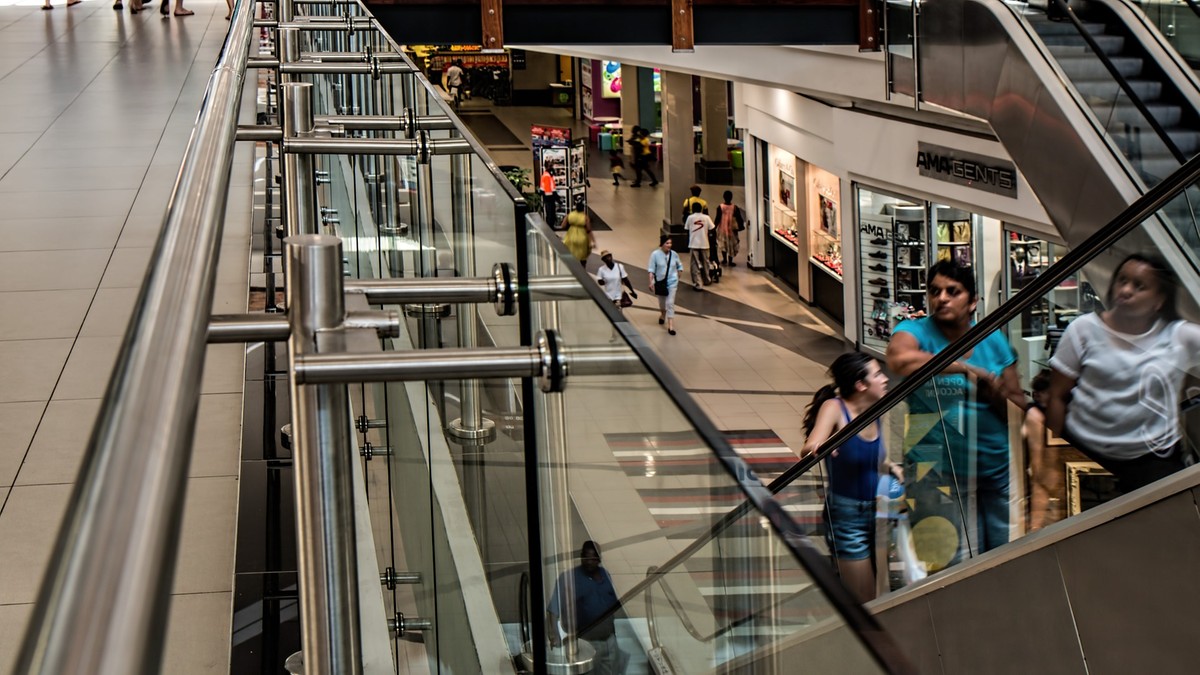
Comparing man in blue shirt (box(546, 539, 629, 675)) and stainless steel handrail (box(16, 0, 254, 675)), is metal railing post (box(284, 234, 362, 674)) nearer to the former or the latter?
man in blue shirt (box(546, 539, 629, 675))

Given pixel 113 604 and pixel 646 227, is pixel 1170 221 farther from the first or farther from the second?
pixel 646 227

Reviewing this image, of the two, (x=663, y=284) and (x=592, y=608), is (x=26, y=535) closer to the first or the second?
(x=592, y=608)

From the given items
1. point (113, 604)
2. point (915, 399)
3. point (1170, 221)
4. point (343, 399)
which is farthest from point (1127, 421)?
point (113, 604)

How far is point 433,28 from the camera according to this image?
13.2m

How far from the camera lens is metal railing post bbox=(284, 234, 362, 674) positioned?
4.07 feet

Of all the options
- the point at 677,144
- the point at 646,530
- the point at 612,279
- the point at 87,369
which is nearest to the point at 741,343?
the point at 612,279

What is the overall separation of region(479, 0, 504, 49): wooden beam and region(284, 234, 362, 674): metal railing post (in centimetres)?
1196

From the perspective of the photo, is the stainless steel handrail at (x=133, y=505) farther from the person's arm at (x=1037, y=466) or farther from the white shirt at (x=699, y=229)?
the white shirt at (x=699, y=229)

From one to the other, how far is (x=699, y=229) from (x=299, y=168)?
52.4 ft

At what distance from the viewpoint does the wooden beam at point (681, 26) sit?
43.1ft

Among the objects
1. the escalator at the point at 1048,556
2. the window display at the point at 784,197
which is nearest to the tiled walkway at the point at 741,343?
the window display at the point at 784,197

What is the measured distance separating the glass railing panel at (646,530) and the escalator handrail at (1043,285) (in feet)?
12.4

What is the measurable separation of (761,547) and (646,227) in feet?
78.3

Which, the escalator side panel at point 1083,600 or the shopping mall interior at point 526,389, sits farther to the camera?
the escalator side panel at point 1083,600
